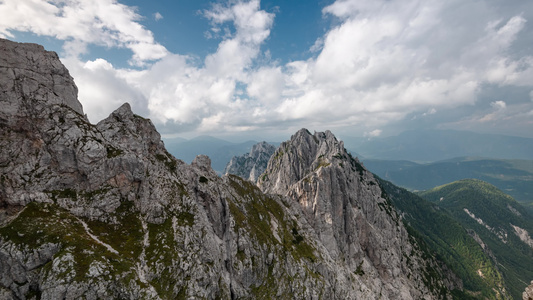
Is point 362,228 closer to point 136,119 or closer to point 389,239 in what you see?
point 389,239

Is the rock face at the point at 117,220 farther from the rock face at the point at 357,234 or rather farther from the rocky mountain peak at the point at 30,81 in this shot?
the rock face at the point at 357,234

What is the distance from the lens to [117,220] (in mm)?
56344

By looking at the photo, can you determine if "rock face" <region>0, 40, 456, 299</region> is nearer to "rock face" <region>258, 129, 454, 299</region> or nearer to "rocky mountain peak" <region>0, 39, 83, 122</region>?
"rocky mountain peak" <region>0, 39, 83, 122</region>

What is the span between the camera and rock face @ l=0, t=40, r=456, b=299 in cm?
4225

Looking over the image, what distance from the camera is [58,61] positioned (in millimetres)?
68625

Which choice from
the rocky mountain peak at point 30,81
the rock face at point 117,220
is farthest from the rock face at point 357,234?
the rocky mountain peak at point 30,81

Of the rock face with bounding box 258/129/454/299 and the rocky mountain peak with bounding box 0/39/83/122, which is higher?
the rocky mountain peak with bounding box 0/39/83/122

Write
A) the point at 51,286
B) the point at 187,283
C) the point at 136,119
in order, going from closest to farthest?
the point at 51,286, the point at 187,283, the point at 136,119

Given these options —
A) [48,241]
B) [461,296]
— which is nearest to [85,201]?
[48,241]

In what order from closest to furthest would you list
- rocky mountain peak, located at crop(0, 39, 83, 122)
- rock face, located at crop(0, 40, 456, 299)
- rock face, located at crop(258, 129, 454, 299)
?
1. rock face, located at crop(0, 40, 456, 299)
2. rocky mountain peak, located at crop(0, 39, 83, 122)
3. rock face, located at crop(258, 129, 454, 299)

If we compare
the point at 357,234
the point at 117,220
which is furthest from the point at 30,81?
the point at 357,234

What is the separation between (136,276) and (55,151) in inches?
1505

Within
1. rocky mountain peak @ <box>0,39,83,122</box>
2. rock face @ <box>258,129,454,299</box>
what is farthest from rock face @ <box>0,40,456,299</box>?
rock face @ <box>258,129,454,299</box>

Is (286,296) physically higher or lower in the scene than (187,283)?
lower
